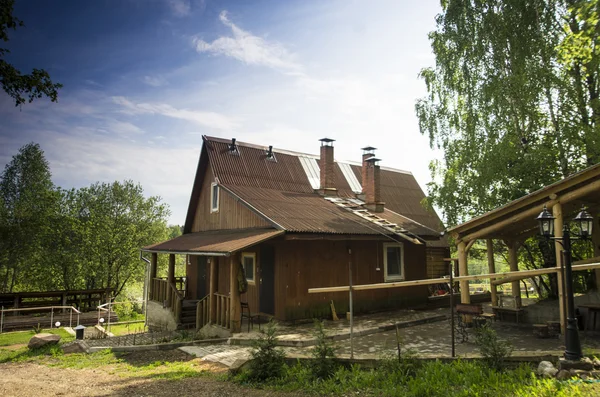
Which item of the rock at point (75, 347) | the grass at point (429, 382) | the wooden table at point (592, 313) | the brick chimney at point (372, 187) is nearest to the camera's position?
the grass at point (429, 382)

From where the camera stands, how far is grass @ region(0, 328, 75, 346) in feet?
49.7

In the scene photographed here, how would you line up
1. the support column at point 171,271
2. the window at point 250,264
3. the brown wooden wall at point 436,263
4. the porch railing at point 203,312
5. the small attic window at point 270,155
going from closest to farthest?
the porch railing at point 203,312 → the window at point 250,264 → the support column at point 171,271 → the small attic window at point 270,155 → the brown wooden wall at point 436,263

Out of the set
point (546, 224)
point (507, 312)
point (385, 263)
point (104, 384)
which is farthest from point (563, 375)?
point (385, 263)

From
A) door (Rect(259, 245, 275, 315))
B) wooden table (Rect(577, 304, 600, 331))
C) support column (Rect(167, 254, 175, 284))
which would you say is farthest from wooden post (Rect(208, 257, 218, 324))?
wooden table (Rect(577, 304, 600, 331))

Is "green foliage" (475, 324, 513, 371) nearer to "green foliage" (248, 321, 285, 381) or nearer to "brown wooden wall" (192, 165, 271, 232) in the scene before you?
"green foliage" (248, 321, 285, 381)

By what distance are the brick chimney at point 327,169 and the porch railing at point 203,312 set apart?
7828 mm

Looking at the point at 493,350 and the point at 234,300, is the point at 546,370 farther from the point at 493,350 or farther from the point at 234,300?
the point at 234,300

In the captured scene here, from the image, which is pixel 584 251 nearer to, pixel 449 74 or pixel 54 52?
pixel 449 74

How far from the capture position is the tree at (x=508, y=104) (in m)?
14.1

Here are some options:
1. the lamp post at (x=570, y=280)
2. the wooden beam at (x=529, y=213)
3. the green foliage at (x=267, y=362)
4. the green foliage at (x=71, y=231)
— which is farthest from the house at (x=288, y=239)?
the green foliage at (x=71, y=231)

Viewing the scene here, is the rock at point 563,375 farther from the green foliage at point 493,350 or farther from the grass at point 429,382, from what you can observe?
the green foliage at point 493,350

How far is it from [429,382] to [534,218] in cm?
664

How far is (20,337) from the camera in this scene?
16375 mm

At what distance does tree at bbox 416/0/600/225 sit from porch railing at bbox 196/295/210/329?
10.5 meters
